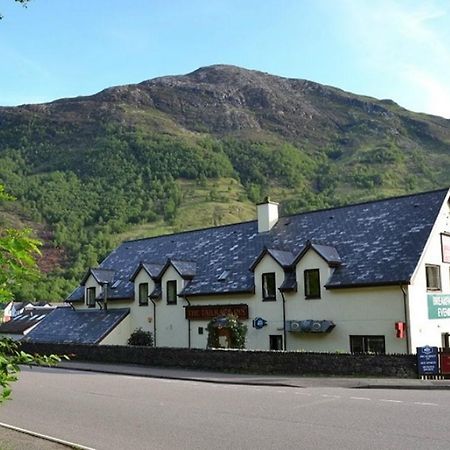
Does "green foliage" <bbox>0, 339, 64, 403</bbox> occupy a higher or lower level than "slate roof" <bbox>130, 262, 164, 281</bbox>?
lower

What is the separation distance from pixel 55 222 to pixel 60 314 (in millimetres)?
102451

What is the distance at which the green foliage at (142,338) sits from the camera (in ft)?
121

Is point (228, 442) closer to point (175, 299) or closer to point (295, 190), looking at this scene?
point (175, 299)

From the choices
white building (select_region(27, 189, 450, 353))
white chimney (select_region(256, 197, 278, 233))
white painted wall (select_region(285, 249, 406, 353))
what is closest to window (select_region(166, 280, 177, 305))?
white building (select_region(27, 189, 450, 353))

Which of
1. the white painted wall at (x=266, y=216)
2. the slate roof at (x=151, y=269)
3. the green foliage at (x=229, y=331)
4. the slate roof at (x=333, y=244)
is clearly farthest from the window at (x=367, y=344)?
the slate roof at (x=151, y=269)

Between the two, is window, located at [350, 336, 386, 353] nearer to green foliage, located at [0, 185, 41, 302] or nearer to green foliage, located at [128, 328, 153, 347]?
green foliage, located at [128, 328, 153, 347]

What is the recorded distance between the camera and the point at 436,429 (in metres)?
11.3

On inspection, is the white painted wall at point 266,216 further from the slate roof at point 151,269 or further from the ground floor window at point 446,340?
the ground floor window at point 446,340

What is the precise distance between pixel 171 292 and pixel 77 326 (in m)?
8.31

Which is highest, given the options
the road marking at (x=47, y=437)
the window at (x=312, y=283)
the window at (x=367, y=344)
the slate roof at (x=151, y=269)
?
the slate roof at (x=151, y=269)

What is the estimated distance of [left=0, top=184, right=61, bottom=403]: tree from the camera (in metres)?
6.07

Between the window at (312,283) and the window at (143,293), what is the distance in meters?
12.8

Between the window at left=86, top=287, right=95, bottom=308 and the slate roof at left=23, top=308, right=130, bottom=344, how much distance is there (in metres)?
0.47

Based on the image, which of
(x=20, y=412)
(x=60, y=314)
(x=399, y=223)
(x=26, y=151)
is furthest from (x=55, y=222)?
(x=20, y=412)
